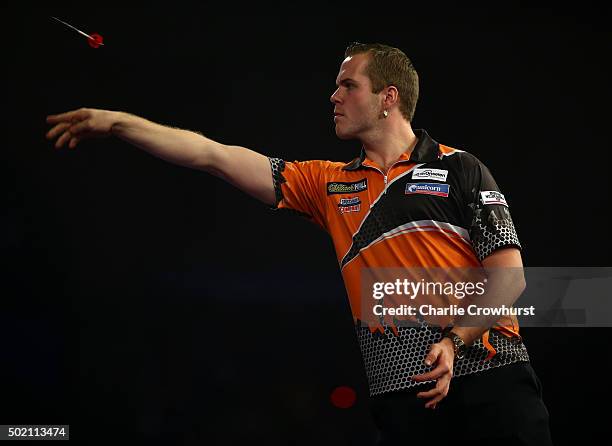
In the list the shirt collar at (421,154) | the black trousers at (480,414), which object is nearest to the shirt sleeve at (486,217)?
the shirt collar at (421,154)

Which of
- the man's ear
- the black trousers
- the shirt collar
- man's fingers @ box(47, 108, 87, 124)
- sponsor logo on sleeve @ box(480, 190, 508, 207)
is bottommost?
the black trousers

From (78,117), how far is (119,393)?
88.2 inches

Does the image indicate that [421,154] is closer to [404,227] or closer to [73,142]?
[404,227]

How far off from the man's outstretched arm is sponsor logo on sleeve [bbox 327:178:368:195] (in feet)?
0.65

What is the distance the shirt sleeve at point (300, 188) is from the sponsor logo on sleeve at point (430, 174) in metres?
0.34

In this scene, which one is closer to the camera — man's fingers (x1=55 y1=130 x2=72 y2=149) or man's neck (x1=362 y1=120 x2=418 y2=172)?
man's fingers (x1=55 y1=130 x2=72 y2=149)

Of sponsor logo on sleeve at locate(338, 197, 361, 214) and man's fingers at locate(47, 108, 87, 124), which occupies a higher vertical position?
man's fingers at locate(47, 108, 87, 124)

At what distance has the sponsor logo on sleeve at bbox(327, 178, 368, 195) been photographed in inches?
94.0

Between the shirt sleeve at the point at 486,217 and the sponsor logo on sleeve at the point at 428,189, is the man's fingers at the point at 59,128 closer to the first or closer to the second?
the sponsor logo on sleeve at the point at 428,189

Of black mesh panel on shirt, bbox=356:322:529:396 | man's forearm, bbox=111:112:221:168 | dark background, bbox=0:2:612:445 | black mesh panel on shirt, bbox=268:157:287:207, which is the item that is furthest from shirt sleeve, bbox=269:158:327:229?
dark background, bbox=0:2:612:445

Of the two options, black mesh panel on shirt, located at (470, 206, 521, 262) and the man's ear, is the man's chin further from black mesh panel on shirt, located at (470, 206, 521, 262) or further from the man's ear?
black mesh panel on shirt, located at (470, 206, 521, 262)

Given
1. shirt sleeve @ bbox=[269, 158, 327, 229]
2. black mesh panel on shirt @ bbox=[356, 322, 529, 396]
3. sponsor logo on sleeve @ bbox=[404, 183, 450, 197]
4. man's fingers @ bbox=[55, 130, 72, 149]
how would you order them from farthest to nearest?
shirt sleeve @ bbox=[269, 158, 327, 229] → sponsor logo on sleeve @ bbox=[404, 183, 450, 197] → black mesh panel on shirt @ bbox=[356, 322, 529, 396] → man's fingers @ bbox=[55, 130, 72, 149]

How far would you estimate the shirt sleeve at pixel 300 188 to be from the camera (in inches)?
96.7

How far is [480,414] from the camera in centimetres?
207
